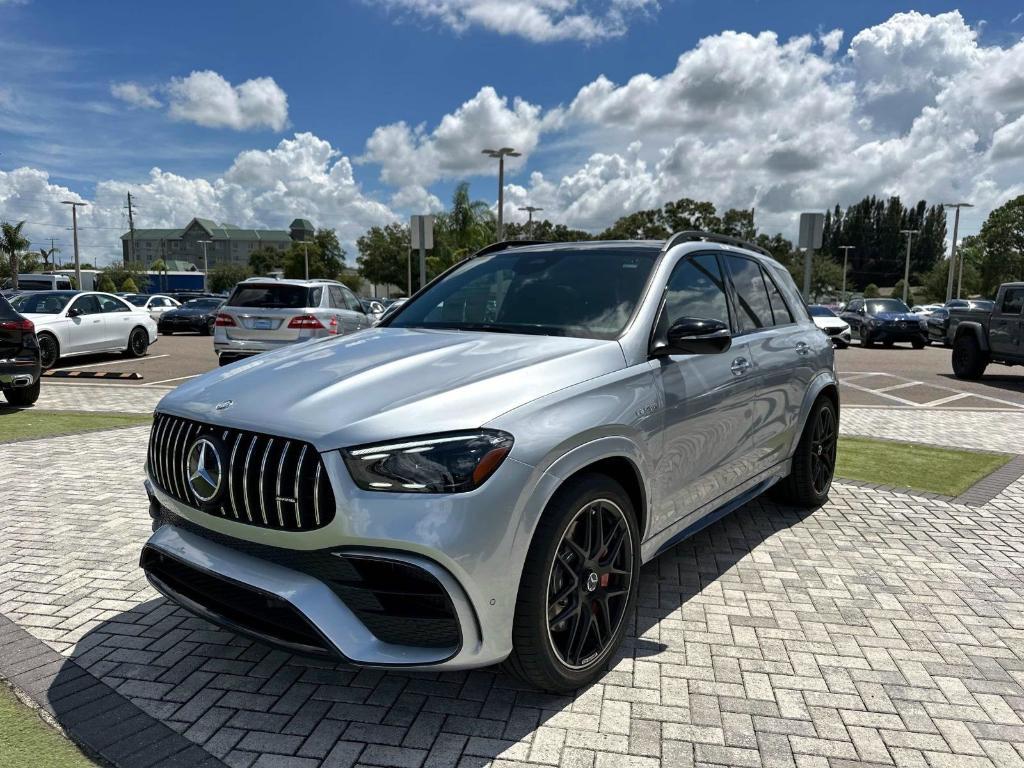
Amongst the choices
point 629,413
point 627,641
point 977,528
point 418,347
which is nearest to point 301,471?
point 418,347

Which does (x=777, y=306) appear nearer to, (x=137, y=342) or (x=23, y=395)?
(x=23, y=395)

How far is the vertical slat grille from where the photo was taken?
2.38 metres

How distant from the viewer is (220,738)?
2.61m

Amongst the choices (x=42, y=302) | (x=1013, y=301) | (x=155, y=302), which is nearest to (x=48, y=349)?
(x=42, y=302)

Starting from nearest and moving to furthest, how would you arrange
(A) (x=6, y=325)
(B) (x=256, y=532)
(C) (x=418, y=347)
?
(B) (x=256, y=532)
(C) (x=418, y=347)
(A) (x=6, y=325)

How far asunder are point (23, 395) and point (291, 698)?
9.05 m

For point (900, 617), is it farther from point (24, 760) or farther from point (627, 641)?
point (24, 760)

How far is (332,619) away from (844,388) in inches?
499

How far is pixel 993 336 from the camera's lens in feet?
47.0

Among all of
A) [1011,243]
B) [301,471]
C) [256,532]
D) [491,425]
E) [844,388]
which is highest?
[1011,243]

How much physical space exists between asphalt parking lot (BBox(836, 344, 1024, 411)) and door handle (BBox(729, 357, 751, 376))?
816 cm

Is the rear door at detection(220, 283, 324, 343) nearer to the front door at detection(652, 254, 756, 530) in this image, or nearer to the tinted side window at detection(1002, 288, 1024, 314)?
the front door at detection(652, 254, 756, 530)

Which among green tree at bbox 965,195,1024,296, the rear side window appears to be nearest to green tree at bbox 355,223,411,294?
green tree at bbox 965,195,1024,296

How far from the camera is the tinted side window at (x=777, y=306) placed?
488cm
